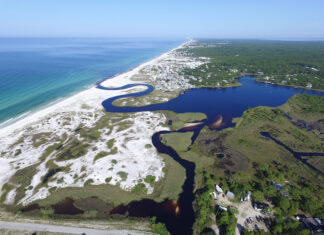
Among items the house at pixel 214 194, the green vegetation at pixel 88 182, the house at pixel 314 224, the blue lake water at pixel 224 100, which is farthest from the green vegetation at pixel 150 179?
the blue lake water at pixel 224 100

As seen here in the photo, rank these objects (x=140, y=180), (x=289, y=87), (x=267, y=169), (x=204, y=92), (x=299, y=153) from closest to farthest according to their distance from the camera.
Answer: (x=140, y=180) < (x=267, y=169) < (x=299, y=153) < (x=204, y=92) < (x=289, y=87)

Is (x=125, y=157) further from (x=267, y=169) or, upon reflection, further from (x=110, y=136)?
(x=267, y=169)

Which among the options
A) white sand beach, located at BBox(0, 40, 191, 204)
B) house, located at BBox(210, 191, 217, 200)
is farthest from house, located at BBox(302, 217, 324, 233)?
white sand beach, located at BBox(0, 40, 191, 204)

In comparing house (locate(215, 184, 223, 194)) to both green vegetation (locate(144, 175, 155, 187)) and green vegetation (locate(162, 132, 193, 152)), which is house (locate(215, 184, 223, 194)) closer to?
green vegetation (locate(144, 175, 155, 187))

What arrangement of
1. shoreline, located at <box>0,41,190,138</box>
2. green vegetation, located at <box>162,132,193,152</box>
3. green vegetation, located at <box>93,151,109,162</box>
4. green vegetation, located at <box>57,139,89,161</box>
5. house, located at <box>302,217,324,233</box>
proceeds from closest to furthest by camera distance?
house, located at <box>302,217,324,233</box> → green vegetation, located at <box>93,151,109,162</box> → green vegetation, located at <box>57,139,89,161</box> → green vegetation, located at <box>162,132,193,152</box> → shoreline, located at <box>0,41,190,138</box>

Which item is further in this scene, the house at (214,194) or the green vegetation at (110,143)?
the green vegetation at (110,143)

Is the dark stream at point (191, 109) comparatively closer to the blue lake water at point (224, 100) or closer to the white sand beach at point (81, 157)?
the blue lake water at point (224, 100)

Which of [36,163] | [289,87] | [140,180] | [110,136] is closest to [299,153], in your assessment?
[140,180]

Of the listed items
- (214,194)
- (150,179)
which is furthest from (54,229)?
(214,194)
